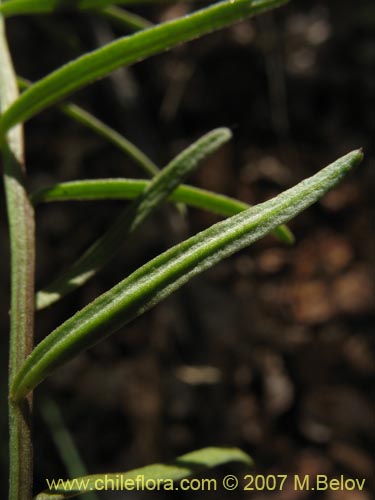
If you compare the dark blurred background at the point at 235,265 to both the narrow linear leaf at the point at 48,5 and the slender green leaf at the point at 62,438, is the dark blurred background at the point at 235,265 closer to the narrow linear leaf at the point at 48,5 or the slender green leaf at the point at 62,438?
the slender green leaf at the point at 62,438

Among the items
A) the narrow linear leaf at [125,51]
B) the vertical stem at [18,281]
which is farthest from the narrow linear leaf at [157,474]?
the narrow linear leaf at [125,51]

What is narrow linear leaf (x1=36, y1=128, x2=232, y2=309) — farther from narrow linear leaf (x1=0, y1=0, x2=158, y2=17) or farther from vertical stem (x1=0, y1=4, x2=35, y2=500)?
narrow linear leaf (x1=0, y1=0, x2=158, y2=17)

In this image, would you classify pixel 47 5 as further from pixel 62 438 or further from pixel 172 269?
pixel 62 438

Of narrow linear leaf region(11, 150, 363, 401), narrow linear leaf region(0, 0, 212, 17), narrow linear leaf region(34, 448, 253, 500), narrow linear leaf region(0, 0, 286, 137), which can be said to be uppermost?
narrow linear leaf region(0, 0, 212, 17)

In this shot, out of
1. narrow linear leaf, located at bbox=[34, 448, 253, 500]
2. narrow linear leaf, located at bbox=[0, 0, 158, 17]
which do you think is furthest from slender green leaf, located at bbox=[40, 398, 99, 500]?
narrow linear leaf, located at bbox=[0, 0, 158, 17]

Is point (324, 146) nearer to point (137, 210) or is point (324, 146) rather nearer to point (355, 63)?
point (355, 63)

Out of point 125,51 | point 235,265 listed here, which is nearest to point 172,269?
point 125,51
